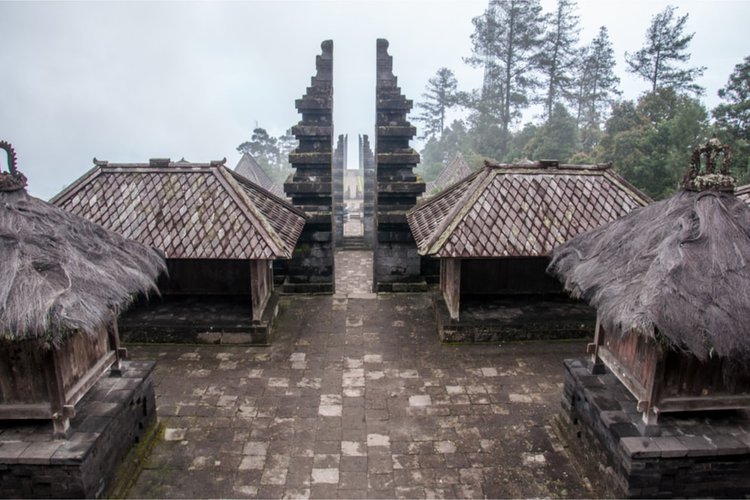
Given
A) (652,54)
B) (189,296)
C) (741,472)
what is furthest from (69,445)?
(652,54)

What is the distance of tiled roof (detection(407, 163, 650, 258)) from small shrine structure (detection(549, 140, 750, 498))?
322 centimetres

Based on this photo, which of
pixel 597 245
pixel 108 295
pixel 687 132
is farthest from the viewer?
pixel 687 132

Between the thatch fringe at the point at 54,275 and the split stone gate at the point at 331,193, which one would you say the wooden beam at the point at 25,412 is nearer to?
the thatch fringe at the point at 54,275

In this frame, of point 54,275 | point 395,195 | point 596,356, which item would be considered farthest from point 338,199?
point 54,275

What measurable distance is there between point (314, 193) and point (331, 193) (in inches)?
18.9

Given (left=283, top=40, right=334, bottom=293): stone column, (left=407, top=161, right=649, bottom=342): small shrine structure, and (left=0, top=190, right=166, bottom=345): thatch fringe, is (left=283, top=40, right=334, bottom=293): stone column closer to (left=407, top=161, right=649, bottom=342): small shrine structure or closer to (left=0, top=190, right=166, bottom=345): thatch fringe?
(left=407, top=161, right=649, bottom=342): small shrine structure

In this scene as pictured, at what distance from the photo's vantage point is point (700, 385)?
548 centimetres

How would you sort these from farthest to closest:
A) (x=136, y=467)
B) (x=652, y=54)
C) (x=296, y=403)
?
(x=652, y=54), (x=296, y=403), (x=136, y=467)

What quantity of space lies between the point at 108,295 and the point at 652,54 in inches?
1338

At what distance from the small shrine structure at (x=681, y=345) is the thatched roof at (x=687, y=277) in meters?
0.01

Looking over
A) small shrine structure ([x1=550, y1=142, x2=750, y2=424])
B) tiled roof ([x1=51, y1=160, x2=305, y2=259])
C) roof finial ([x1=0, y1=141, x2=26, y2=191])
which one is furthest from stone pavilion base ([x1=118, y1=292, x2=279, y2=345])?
small shrine structure ([x1=550, y1=142, x2=750, y2=424])

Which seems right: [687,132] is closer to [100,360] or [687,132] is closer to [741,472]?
[741,472]

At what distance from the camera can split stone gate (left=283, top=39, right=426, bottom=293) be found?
13117 mm

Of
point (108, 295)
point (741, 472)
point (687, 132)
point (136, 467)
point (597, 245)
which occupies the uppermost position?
point (687, 132)
